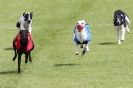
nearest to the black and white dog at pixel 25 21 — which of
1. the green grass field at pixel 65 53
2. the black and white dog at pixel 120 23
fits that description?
the green grass field at pixel 65 53

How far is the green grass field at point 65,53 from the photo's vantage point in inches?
653

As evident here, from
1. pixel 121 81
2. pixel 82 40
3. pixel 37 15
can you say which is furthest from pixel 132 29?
pixel 121 81

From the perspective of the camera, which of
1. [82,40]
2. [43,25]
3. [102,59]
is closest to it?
[82,40]

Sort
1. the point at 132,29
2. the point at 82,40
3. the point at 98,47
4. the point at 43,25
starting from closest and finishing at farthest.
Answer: the point at 82,40, the point at 98,47, the point at 132,29, the point at 43,25

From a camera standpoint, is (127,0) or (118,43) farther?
(127,0)

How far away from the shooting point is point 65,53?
72.0ft

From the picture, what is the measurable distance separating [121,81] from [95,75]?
126 cm

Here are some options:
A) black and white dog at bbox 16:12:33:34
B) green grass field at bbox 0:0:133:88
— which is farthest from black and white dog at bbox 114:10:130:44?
black and white dog at bbox 16:12:33:34

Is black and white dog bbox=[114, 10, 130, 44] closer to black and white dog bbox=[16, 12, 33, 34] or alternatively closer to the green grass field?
the green grass field

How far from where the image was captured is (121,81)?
53.5ft

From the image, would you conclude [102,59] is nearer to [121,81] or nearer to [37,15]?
[121,81]

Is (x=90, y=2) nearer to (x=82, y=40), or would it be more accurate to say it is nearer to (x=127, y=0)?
(x=127, y=0)

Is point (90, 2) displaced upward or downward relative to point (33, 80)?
upward

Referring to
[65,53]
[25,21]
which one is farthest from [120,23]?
[25,21]
